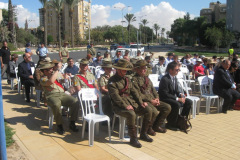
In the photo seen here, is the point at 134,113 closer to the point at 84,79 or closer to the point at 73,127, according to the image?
the point at 73,127

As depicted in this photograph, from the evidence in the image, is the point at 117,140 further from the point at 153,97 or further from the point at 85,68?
the point at 85,68

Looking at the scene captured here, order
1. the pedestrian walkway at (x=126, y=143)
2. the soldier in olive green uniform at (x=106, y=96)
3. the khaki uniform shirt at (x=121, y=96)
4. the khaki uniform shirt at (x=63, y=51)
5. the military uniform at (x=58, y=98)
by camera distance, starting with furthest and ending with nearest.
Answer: the khaki uniform shirt at (x=63, y=51) → the soldier in olive green uniform at (x=106, y=96) → the military uniform at (x=58, y=98) → the khaki uniform shirt at (x=121, y=96) → the pedestrian walkway at (x=126, y=143)

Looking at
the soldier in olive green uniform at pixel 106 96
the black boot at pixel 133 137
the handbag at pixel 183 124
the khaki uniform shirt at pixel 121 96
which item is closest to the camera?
the black boot at pixel 133 137

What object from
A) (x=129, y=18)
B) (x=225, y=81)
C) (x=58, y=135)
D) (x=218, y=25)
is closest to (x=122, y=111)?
(x=58, y=135)

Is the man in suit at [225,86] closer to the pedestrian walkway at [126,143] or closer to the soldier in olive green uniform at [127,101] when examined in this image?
the pedestrian walkway at [126,143]

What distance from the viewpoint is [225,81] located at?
7219 mm

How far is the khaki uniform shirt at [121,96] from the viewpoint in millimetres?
4996

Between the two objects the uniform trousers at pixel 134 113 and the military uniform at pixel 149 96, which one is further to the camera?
the military uniform at pixel 149 96

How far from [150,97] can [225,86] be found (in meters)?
2.98

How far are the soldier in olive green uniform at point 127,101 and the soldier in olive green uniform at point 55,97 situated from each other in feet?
3.24

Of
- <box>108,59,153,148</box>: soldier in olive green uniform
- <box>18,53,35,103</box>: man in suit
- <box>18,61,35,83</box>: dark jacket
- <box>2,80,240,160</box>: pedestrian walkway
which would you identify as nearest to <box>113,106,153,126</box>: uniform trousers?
<box>108,59,153,148</box>: soldier in olive green uniform

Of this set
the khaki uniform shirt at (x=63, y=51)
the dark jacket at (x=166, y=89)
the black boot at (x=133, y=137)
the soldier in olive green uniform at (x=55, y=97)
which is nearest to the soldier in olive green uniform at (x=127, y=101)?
the black boot at (x=133, y=137)

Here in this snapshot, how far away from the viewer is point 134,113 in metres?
4.91

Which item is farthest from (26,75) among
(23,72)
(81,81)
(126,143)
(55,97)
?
(126,143)
